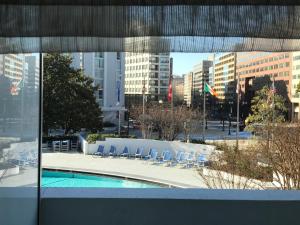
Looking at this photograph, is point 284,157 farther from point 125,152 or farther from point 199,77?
point 199,77

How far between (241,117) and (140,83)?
460 inches

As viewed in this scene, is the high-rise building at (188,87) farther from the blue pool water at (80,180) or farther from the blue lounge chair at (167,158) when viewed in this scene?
the blue pool water at (80,180)

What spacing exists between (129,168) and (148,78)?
90.9ft

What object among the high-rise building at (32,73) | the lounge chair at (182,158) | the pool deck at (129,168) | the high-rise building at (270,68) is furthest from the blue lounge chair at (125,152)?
the high-rise building at (270,68)

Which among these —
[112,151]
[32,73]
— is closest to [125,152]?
[112,151]

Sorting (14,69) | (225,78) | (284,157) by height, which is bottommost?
(284,157)

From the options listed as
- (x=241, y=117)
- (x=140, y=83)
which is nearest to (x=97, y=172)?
(x=140, y=83)

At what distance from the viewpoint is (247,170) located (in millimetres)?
10070

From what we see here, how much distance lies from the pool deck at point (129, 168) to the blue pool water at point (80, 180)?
18 cm

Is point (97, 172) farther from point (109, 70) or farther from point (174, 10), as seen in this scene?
point (109, 70)

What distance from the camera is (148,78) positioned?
135ft

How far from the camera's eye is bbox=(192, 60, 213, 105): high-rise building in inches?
1606

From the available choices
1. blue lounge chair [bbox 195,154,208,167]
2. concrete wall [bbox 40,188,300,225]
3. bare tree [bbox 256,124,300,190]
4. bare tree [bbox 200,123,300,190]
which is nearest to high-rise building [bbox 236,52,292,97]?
blue lounge chair [bbox 195,154,208,167]

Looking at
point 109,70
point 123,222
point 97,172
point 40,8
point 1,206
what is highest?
point 109,70
